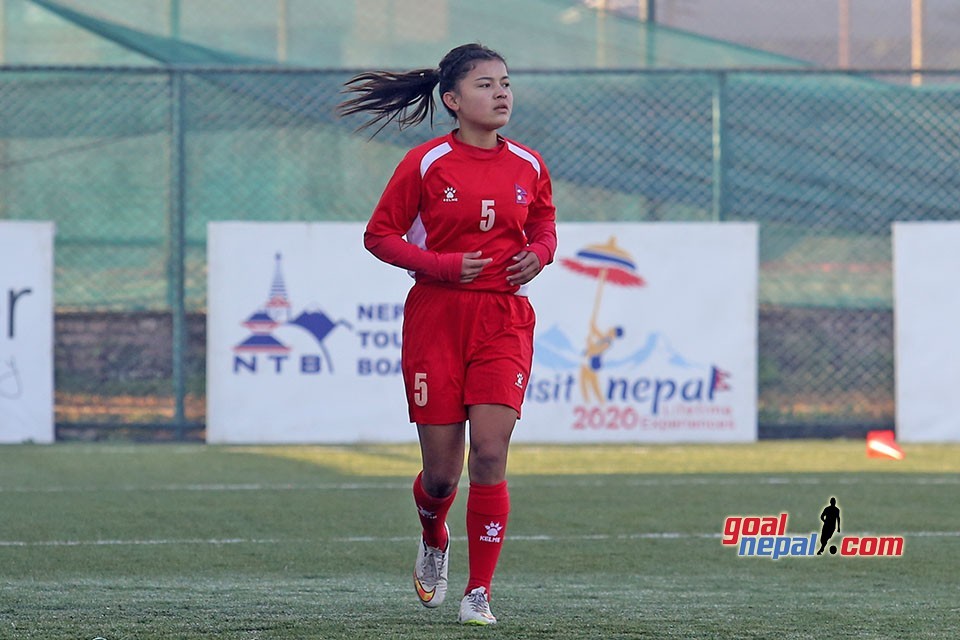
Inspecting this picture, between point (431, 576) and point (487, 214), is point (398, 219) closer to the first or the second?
point (487, 214)

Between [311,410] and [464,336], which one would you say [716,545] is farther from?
[311,410]

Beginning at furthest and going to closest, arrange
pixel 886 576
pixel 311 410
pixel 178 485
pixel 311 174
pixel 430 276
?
pixel 311 174
pixel 311 410
pixel 178 485
pixel 886 576
pixel 430 276

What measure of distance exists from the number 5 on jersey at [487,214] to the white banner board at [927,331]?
8141 millimetres

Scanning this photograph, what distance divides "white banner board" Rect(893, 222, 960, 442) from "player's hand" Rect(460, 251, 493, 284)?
8.23 m

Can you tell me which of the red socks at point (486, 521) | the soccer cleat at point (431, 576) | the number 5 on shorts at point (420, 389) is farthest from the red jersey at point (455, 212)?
the soccer cleat at point (431, 576)

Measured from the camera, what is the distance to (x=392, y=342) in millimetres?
12273

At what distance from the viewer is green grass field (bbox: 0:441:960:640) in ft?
16.5

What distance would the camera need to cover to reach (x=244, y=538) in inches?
302

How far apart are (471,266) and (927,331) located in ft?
27.4

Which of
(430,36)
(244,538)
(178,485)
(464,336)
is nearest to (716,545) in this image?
(244,538)

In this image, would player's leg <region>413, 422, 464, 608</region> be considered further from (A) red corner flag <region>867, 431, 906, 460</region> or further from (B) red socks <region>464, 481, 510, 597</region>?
(A) red corner flag <region>867, 431, 906, 460</region>

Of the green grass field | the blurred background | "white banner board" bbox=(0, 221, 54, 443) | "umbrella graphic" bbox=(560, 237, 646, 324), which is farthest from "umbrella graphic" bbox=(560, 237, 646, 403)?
"white banner board" bbox=(0, 221, 54, 443)

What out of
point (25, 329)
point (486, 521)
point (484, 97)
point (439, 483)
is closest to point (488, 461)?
point (486, 521)

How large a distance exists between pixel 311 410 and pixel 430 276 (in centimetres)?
724
